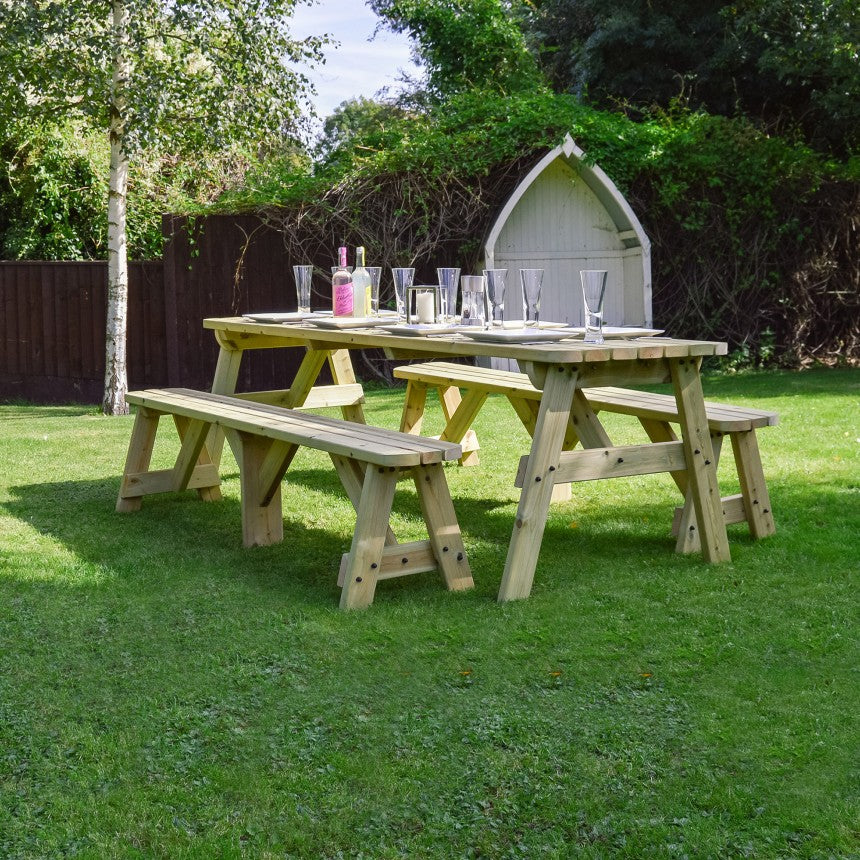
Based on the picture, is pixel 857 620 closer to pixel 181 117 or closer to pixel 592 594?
pixel 592 594

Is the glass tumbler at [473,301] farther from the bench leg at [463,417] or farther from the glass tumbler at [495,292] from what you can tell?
the bench leg at [463,417]

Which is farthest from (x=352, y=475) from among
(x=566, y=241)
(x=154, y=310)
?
(x=566, y=241)

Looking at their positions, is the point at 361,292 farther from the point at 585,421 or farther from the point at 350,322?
the point at 585,421

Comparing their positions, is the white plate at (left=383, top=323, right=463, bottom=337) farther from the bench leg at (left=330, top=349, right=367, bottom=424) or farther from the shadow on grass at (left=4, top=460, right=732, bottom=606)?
the bench leg at (left=330, top=349, right=367, bottom=424)

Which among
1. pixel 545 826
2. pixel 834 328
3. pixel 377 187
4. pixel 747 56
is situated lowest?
pixel 545 826

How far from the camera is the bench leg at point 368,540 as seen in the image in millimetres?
3918

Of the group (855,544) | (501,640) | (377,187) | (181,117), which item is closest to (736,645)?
(501,640)

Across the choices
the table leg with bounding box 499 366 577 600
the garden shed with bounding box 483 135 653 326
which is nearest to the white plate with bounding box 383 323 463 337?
the table leg with bounding box 499 366 577 600

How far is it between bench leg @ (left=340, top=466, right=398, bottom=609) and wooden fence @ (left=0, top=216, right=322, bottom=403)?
301 inches

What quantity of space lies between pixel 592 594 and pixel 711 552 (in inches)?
26.0

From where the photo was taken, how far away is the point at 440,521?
410 cm

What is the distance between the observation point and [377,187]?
1159 centimetres

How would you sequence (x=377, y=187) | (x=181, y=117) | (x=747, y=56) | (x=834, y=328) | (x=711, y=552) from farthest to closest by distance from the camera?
(x=747, y=56) → (x=834, y=328) → (x=377, y=187) → (x=181, y=117) → (x=711, y=552)

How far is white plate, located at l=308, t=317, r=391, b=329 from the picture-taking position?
5.22 metres
